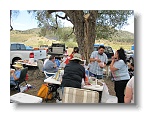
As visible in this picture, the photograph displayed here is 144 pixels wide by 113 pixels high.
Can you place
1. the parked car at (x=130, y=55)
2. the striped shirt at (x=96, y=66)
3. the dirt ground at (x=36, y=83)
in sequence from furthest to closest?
the striped shirt at (x=96, y=66) < the dirt ground at (x=36, y=83) < the parked car at (x=130, y=55)

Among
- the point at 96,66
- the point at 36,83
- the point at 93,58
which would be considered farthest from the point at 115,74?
the point at 36,83

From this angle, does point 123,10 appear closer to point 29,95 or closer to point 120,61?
point 120,61

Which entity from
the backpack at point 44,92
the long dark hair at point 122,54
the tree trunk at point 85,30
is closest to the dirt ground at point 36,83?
the backpack at point 44,92

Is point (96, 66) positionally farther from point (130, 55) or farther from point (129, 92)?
point (129, 92)

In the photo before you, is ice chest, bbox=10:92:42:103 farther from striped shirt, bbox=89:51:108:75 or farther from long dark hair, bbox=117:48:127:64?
long dark hair, bbox=117:48:127:64

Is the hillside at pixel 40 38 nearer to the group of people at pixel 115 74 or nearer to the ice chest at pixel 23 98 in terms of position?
the group of people at pixel 115 74

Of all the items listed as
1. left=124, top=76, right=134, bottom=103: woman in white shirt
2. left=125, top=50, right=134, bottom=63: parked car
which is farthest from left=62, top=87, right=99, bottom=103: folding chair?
left=125, top=50, right=134, bottom=63: parked car

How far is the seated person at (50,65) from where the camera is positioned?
3670mm

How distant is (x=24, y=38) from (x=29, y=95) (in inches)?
26.7

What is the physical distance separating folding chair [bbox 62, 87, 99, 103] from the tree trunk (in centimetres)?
76

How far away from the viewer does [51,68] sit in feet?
12.5

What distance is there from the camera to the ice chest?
2484 millimetres
